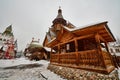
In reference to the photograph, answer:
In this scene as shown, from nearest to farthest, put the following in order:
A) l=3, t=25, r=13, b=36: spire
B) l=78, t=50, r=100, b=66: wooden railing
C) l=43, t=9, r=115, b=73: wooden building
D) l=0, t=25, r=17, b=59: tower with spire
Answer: l=43, t=9, r=115, b=73: wooden building < l=78, t=50, r=100, b=66: wooden railing < l=0, t=25, r=17, b=59: tower with spire < l=3, t=25, r=13, b=36: spire

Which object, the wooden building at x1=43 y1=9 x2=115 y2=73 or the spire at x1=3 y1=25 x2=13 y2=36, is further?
the spire at x1=3 y1=25 x2=13 y2=36

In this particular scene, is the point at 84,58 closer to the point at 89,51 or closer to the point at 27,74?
the point at 89,51

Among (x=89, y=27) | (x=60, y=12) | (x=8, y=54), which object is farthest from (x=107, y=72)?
(x=8, y=54)

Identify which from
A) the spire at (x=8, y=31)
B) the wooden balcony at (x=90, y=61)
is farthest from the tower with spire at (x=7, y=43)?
the wooden balcony at (x=90, y=61)

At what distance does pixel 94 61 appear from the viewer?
243 inches

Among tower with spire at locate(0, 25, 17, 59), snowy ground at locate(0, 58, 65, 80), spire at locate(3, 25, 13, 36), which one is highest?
spire at locate(3, 25, 13, 36)

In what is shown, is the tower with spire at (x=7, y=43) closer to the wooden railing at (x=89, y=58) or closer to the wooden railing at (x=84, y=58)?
the wooden railing at (x=84, y=58)

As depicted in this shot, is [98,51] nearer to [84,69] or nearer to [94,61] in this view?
[94,61]

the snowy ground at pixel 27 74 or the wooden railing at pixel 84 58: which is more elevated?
the wooden railing at pixel 84 58

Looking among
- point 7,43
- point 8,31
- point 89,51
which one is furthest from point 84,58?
point 8,31

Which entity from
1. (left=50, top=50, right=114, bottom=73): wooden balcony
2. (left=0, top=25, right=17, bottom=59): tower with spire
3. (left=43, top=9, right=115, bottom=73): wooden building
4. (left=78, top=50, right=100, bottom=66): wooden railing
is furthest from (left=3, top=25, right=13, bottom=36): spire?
(left=78, top=50, right=100, bottom=66): wooden railing

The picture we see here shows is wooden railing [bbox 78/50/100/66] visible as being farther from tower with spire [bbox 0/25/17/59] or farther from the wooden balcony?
tower with spire [bbox 0/25/17/59]

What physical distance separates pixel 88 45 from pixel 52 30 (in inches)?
683

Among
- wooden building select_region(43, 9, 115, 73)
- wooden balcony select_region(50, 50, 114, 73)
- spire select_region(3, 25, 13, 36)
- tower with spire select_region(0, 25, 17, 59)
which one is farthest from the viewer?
spire select_region(3, 25, 13, 36)
